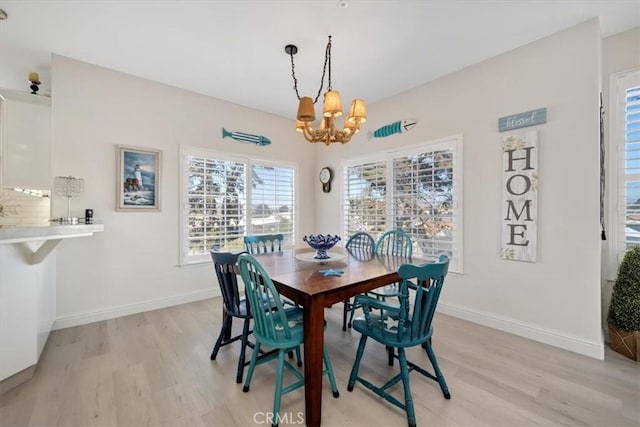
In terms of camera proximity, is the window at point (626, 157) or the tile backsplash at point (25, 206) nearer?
the window at point (626, 157)

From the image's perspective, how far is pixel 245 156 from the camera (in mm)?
4316

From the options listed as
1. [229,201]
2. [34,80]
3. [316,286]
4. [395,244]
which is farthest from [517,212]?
[34,80]

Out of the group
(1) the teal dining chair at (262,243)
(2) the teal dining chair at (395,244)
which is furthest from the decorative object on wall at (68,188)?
(2) the teal dining chair at (395,244)

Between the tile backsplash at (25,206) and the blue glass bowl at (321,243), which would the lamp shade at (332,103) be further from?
the tile backsplash at (25,206)

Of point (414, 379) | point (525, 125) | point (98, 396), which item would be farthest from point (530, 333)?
point (98, 396)

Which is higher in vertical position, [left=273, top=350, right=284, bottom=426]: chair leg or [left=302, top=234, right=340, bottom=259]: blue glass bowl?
[left=302, top=234, right=340, bottom=259]: blue glass bowl

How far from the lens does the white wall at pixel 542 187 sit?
2406 mm

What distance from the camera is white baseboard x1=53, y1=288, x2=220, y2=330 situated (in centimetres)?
294

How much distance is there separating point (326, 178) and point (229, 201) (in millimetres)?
1729

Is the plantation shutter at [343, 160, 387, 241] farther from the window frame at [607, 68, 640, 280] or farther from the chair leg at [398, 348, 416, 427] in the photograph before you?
the chair leg at [398, 348, 416, 427]

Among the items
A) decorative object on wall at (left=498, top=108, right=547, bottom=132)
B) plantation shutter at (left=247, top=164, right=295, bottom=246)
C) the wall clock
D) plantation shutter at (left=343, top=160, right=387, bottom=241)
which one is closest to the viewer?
decorative object on wall at (left=498, top=108, right=547, bottom=132)

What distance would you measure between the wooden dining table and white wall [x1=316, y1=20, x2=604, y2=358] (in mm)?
1178

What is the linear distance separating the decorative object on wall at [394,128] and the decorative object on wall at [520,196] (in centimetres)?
117

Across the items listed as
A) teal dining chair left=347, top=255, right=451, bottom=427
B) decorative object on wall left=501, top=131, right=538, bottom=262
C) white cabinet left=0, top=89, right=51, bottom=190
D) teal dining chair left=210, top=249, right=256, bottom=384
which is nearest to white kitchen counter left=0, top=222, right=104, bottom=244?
teal dining chair left=210, top=249, right=256, bottom=384
